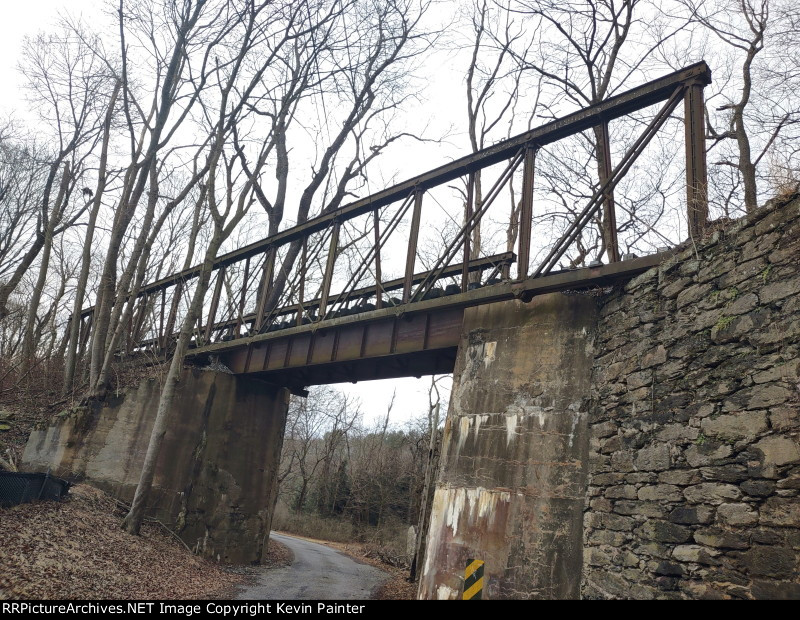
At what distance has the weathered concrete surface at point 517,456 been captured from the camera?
702cm

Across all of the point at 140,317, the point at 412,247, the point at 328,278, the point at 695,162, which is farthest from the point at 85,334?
the point at 695,162

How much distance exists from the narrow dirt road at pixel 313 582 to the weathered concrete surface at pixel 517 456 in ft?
13.7

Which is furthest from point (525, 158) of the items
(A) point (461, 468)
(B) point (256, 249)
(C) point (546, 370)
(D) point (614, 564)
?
(B) point (256, 249)

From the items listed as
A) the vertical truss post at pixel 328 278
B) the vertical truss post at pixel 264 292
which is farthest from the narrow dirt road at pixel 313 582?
the vertical truss post at pixel 264 292

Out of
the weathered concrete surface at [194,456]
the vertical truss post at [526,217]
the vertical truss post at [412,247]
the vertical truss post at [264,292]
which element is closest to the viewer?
the vertical truss post at [526,217]

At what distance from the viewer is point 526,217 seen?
8.84 meters

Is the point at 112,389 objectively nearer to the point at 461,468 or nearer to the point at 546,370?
the point at 461,468

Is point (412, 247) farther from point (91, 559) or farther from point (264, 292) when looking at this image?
point (91, 559)

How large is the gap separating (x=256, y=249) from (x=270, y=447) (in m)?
5.54

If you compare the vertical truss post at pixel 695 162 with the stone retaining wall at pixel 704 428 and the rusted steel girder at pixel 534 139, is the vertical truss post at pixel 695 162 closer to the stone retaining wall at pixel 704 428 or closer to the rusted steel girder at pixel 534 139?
Answer: the rusted steel girder at pixel 534 139

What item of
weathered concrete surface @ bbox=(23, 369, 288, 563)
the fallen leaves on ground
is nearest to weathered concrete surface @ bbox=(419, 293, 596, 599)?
the fallen leaves on ground

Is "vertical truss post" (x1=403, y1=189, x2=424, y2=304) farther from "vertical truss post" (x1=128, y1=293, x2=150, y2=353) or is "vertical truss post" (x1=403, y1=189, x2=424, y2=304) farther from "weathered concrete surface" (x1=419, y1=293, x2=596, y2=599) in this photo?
"vertical truss post" (x1=128, y1=293, x2=150, y2=353)

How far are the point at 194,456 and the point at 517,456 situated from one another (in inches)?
388

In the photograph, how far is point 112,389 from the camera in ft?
50.8
